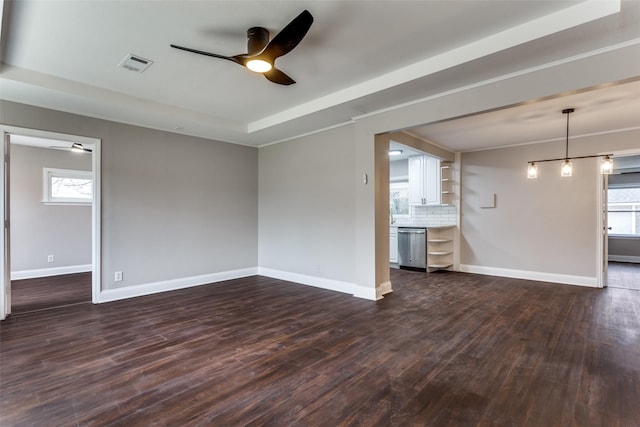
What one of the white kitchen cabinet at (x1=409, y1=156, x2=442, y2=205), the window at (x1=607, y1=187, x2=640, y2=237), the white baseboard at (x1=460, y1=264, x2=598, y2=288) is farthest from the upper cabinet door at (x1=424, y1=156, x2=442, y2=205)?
the window at (x1=607, y1=187, x2=640, y2=237)

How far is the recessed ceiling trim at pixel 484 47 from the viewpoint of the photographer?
2.17 m

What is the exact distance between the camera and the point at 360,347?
2789mm

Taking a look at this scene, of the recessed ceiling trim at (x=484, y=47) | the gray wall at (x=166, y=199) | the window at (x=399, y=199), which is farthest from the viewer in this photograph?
the window at (x=399, y=199)

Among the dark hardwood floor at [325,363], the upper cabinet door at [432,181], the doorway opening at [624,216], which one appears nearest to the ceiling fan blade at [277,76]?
the dark hardwood floor at [325,363]

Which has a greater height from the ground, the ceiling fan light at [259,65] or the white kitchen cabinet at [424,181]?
the ceiling fan light at [259,65]

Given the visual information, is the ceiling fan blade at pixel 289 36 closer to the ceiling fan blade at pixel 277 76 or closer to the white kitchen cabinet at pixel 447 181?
the ceiling fan blade at pixel 277 76

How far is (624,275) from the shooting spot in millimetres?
6215

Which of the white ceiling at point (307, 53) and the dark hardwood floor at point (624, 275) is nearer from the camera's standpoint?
the white ceiling at point (307, 53)

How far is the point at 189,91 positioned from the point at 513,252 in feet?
20.5

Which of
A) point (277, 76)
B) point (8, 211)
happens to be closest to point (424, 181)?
point (277, 76)

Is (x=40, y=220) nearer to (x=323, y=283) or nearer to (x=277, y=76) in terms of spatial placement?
(x=323, y=283)

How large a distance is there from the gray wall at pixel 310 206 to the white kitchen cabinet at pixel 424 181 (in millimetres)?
2789

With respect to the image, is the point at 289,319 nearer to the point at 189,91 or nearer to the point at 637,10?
the point at 189,91

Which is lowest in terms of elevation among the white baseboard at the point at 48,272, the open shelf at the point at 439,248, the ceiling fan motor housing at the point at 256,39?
the white baseboard at the point at 48,272
